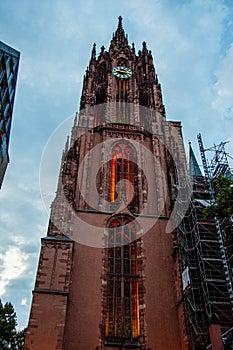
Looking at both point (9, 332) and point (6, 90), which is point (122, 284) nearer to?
point (9, 332)

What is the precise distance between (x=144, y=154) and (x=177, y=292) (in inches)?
398

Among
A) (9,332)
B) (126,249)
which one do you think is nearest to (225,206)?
(126,249)

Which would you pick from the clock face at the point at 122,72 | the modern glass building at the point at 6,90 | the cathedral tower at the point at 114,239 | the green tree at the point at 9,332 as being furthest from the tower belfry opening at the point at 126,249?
the green tree at the point at 9,332

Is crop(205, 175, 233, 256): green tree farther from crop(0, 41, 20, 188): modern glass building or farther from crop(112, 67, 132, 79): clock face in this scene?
crop(112, 67, 132, 79): clock face

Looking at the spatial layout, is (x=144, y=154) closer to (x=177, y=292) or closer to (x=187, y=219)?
(x=187, y=219)

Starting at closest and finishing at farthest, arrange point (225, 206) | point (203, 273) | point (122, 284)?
point (225, 206) < point (203, 273) < point (122, 284)

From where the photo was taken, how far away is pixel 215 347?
12773 mm

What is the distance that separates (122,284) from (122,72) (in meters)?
21.2

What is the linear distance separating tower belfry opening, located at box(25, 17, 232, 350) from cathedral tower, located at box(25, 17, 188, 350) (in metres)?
0.05

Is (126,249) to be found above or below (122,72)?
below

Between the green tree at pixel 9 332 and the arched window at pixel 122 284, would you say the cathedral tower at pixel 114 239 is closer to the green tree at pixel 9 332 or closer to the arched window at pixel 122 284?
the arched window at pixel 122 284

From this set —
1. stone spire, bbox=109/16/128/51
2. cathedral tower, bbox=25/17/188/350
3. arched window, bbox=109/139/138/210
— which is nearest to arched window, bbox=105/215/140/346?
cathedral tower, bbox=25/17/188/350

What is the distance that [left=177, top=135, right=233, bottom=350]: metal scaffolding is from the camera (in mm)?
15328

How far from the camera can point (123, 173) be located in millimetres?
23281
